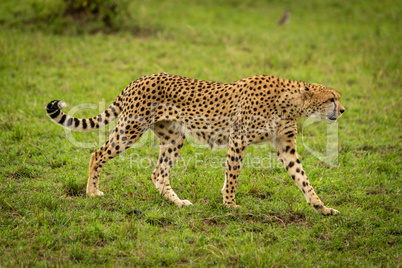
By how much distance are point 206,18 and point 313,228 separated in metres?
8.97

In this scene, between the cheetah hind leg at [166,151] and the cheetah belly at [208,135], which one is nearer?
the cheetah belly at [208,135]

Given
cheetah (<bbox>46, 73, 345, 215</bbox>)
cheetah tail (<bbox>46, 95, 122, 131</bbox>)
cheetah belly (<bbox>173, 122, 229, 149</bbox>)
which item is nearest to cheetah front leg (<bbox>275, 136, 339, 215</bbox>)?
cheetah (<bbox>46, 73, 345, 215</bbox>)

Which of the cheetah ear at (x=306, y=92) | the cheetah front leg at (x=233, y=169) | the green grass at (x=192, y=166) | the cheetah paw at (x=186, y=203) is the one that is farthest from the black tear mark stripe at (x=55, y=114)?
the cheetah ear at (x=306, y=92)

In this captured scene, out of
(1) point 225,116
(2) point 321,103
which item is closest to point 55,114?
(1) point 225,116

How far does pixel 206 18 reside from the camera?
12047mm

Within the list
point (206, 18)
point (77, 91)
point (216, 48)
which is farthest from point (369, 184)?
point (206, 18)

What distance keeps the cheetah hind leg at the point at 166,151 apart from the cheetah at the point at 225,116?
2 centimetres

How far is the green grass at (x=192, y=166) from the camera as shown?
11.9ft

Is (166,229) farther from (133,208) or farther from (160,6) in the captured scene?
(160,6)

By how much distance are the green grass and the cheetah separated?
338 mm

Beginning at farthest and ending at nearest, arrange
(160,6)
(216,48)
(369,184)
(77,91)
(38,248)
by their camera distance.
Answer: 1. (160,6)
2. (216,48)
3. (77,91)
4. (369,184)
5. (38,248)

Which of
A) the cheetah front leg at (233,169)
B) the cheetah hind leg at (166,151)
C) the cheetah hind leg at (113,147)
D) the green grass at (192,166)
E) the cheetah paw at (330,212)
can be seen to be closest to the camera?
the green grass at (192,166)

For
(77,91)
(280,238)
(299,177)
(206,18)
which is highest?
(206,18)

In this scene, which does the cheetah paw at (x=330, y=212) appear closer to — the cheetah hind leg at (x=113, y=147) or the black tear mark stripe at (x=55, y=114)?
the cheetah hind leg at (x=113, y=147)
